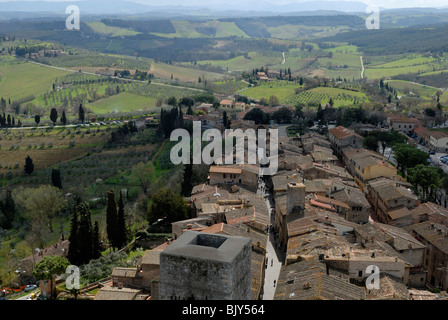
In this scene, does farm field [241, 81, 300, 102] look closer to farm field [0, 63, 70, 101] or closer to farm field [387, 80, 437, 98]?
farm field [387, 80, 437, 98]

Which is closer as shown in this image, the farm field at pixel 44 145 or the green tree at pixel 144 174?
the green tree at pixel 144 174

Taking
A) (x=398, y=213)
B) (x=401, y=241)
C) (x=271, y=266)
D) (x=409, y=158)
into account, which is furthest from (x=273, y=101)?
(x=271, y=266)

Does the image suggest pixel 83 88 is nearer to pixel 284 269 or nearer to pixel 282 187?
pixel 282 187

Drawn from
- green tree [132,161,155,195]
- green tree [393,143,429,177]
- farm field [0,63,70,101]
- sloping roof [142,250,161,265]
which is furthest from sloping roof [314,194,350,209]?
farm field [0,63,70,101]

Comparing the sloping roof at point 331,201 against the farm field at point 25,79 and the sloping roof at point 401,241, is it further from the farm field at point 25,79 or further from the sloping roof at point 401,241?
the farm field at point 25,79

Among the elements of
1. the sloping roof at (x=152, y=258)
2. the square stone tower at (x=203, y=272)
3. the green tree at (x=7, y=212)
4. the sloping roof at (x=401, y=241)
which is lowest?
the green tree at (x=7, y=212)

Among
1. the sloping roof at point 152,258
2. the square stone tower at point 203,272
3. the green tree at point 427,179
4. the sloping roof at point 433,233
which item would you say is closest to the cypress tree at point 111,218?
the sloping roof at point 152,258

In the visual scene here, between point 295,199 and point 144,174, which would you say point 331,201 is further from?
point 144,174
